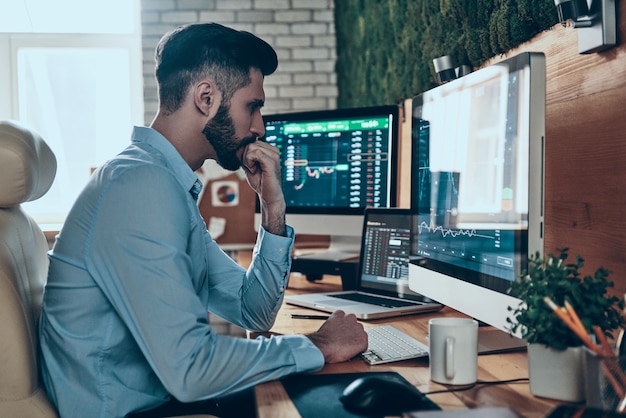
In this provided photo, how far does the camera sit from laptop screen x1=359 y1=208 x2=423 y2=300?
1.94 meters

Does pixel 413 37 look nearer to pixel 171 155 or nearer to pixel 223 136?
pixel 223 136

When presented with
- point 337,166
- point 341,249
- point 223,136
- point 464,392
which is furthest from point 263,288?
point 341,249

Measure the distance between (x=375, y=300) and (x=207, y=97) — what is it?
0.78m

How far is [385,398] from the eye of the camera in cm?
101

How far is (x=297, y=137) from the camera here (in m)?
2.52

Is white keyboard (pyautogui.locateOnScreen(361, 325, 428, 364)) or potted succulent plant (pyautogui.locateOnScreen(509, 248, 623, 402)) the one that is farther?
white keyboard (pyautogui.locateOnScreen(361, 325, 428, 364))

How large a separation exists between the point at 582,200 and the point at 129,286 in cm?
83

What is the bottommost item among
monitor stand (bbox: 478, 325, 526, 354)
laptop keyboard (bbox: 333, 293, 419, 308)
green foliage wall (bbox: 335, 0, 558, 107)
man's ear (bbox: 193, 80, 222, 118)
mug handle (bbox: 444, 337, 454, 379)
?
monitor stand (bbox: 478, 325, 526, 354)

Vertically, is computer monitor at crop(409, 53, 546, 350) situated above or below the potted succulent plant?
above

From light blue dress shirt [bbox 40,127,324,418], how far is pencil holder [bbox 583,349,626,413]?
51 cm

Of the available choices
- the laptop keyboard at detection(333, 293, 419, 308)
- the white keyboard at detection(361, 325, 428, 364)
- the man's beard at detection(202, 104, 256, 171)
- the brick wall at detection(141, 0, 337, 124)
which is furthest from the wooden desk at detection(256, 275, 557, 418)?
the brick wall at detection(141, 0, 337, 124)

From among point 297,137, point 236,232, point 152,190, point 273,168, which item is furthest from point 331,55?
point 152,190

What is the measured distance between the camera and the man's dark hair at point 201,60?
1.41 meters

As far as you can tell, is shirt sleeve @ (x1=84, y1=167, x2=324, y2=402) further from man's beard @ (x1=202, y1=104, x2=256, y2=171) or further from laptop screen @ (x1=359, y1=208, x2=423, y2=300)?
laptop screen @ (x1=359, y1=208, x2=423, y2=300)
